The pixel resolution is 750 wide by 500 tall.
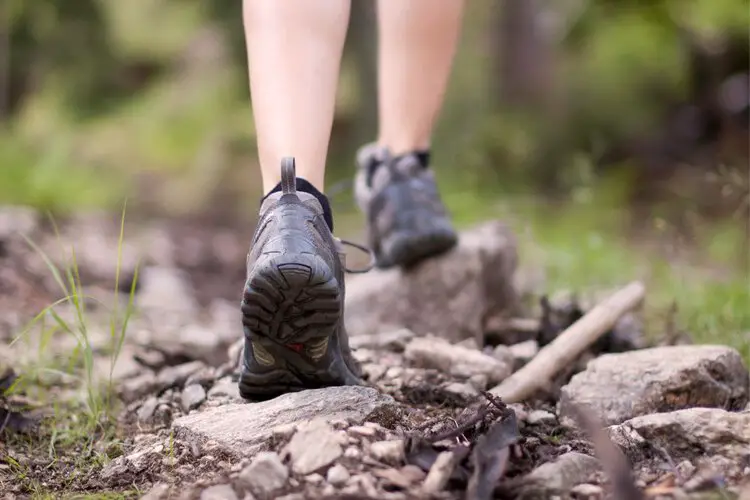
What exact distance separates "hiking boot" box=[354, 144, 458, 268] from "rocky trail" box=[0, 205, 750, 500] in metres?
0.14

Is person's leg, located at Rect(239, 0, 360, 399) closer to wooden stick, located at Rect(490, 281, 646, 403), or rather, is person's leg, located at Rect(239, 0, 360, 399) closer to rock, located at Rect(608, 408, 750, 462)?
wooden stick, located at Rect(490, 281, 646, 403)

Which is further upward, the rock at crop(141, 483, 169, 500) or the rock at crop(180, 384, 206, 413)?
the rock at crop(180, 384, 206, 413)

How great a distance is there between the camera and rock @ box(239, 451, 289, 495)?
1.17 metres

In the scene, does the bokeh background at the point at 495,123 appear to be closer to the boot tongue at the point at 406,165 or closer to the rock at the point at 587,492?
the boot tongue at the point at 406,165

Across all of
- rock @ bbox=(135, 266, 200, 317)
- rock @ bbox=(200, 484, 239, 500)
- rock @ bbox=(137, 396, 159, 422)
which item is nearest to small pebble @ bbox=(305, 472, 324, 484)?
rock @ bbox=(200, 484, 239, 500)

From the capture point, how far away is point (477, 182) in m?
5.98

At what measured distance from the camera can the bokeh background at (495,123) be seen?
5.19 m

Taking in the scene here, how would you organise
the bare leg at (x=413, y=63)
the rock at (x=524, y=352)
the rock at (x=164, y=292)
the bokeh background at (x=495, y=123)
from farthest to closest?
the bokeh background at (x=495, y=123), the rock at (x=164, y=292), the bare leg at (x=413, y=63), the rock at (x=524, y=352)

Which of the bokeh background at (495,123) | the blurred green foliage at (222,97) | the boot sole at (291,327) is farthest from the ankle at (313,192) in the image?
the blurred green foliage at (222,97)

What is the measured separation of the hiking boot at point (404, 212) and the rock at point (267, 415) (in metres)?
0.79

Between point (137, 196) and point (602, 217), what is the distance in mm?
3921

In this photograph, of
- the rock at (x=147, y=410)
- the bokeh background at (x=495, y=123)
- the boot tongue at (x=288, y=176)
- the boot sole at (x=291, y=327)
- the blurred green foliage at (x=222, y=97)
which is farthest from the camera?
the blurred green foliage at (x=222, y=97)

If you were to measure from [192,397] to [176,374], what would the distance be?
0.89 feet

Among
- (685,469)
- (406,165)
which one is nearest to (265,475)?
(685,469)
